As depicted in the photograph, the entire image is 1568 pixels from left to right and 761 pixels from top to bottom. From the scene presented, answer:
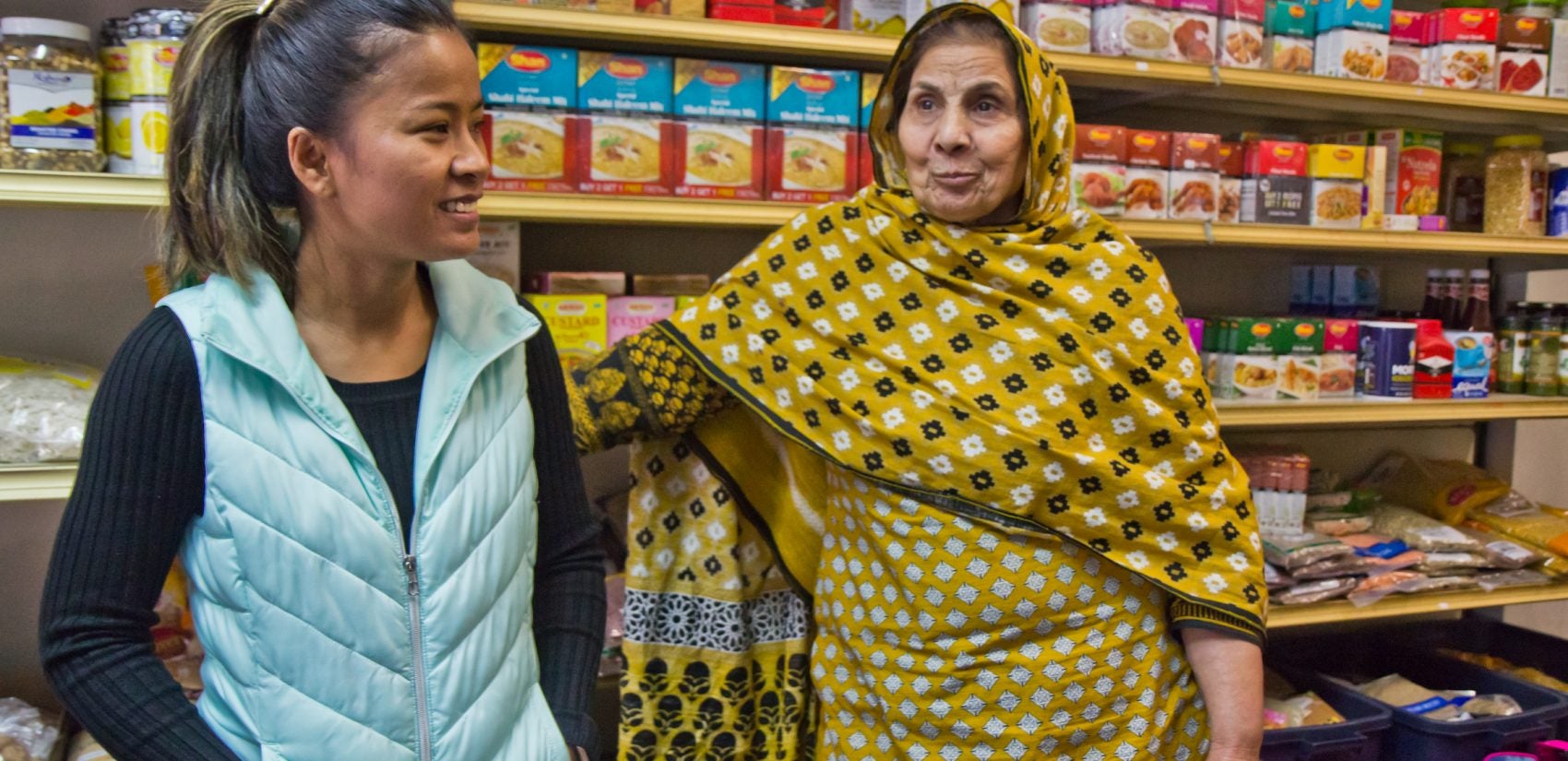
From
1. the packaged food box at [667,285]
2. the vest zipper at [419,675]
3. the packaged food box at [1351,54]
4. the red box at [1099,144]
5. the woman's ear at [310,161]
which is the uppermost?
the packaged food box at [1351,54]

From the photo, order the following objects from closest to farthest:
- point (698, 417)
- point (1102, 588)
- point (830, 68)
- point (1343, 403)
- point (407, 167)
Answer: point (407, 167) < point (1102, 588) < point (698, 417) < point (830, 68) < point (1343, 403)

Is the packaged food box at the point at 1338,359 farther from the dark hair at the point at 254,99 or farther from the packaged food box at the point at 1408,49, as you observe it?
the dark hair at the point at 254,99

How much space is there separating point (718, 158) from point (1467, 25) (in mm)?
1965

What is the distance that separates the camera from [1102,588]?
67.2 inches

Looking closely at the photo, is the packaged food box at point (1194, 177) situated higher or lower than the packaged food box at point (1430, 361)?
higher

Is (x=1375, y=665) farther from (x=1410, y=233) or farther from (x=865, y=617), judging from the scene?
(x=865, y=617)

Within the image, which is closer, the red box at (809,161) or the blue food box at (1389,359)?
the red box at (809,161)

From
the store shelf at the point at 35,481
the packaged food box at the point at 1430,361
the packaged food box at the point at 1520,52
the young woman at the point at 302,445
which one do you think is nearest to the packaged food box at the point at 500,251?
the store shelf at the point at 35,481

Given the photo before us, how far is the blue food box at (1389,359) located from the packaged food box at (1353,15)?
2.39ft

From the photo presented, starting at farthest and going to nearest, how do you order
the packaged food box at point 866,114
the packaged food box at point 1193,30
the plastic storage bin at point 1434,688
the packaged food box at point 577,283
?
the plastic storage bin at point 1434,688, the packaged food box at point 1193,30, the packaged food box at point 866,114, the packaged food box at point 577,283

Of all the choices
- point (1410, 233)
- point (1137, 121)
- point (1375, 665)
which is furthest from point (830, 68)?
point (1375, 665)

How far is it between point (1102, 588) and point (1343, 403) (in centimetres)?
140

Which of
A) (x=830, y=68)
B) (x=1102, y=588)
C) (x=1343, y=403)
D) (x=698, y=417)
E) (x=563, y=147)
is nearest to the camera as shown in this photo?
(x=1102, y=588)

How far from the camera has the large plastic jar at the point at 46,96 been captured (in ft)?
5.99
